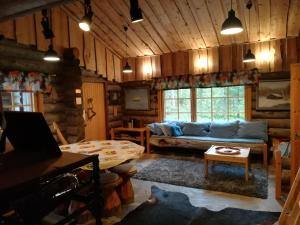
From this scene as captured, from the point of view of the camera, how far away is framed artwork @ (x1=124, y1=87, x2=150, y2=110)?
20.6 ft

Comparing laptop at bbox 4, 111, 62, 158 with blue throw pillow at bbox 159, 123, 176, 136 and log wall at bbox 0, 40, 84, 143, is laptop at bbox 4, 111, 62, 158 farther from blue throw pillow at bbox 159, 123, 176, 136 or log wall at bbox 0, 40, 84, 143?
blue throw pillow at bbox 159, 123, 176, 136

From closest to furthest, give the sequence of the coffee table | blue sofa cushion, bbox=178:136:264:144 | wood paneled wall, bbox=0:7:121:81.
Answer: the coffee table → wood paneled wall, bbox=0:7:121:81 → blue sofa cushion, bbox=178:136:264:144

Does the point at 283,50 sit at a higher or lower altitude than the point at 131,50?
lower

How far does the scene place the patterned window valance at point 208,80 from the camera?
5039 mm

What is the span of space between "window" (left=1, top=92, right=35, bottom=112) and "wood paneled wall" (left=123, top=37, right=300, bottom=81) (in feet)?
8.77

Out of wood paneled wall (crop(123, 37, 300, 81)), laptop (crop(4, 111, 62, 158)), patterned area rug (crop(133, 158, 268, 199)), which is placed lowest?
patterned area rug (crop(133, 158, 268, 199))

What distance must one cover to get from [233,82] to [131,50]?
267cm

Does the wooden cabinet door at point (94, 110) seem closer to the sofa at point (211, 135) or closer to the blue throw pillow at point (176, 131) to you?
the sofa at point (211, 135)

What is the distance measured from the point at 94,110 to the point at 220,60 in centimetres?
322

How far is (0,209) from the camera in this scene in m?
1.09

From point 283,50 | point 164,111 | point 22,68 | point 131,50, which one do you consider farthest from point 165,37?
point 22,68

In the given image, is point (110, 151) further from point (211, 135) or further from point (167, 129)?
point (211, 135)

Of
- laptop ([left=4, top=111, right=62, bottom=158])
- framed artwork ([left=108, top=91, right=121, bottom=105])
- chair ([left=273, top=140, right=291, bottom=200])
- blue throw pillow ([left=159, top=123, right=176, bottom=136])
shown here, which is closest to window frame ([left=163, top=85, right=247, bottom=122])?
blue throw pillow ([left=159, top=123, right=176, bottom=136])

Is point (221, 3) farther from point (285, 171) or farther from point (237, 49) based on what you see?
point (285, 171)
